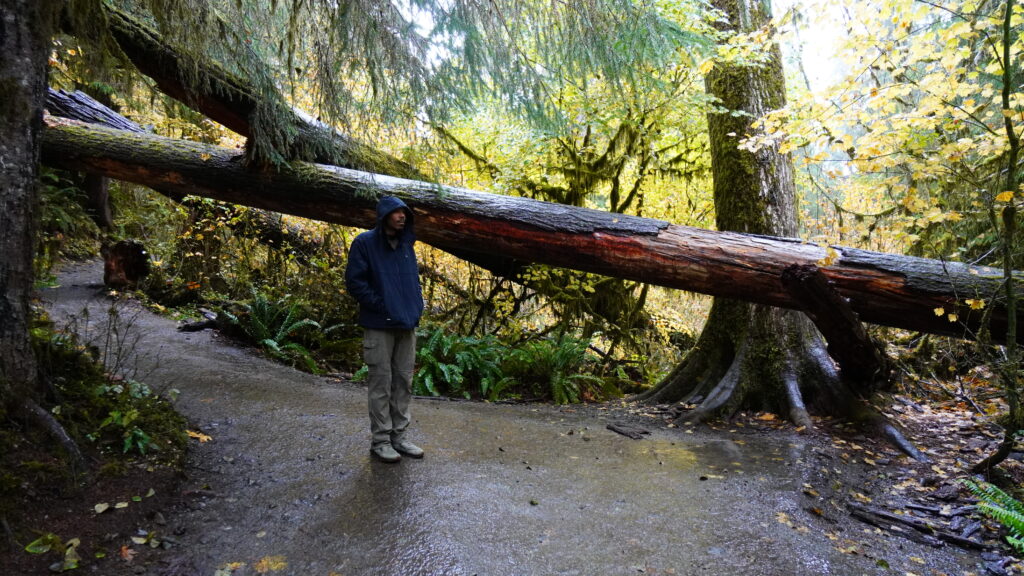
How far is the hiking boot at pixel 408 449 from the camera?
182 inches

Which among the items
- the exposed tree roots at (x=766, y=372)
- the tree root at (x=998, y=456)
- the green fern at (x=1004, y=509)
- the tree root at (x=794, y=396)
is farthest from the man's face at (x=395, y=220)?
the tree root at (x=998, y=456)

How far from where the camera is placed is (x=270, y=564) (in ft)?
9.98

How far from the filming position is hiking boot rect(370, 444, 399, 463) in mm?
4477

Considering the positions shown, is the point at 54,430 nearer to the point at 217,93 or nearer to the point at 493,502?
the point at 493,502

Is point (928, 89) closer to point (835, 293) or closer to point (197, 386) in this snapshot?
point (835, 293)

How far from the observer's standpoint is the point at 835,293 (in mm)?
5148

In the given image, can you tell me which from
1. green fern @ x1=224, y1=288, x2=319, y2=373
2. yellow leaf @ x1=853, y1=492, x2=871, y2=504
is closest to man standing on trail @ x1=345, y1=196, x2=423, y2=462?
yellow leaf @ x1=853, y1=492, x2=871, y2=504

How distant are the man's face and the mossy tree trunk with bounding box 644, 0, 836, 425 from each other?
153 inches

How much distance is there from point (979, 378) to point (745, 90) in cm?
516

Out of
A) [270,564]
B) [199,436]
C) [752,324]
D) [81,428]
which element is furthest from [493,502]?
[752,324]

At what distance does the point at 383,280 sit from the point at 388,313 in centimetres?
27

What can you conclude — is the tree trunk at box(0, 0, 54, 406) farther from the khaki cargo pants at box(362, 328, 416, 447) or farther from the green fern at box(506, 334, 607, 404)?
the green fern at box(506, 334, 607, 404)

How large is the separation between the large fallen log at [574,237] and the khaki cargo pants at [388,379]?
1879mm

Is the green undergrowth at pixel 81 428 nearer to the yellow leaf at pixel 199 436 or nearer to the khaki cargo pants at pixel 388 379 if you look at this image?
the yellow leaf at pixel 199 436
